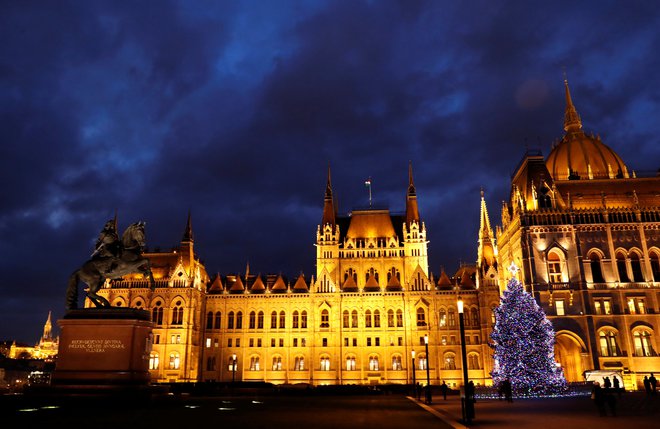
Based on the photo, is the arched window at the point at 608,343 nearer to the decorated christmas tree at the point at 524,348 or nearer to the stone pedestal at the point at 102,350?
the decorated christmas tree at the point at 524,348

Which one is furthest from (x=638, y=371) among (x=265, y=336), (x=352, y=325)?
(x=265, y=336)

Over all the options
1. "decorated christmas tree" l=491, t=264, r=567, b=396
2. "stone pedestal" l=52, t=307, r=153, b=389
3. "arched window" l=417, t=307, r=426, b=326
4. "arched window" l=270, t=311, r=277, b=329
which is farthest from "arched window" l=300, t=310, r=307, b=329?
"stone pedestal" l=52, t=307, r=153, b=389

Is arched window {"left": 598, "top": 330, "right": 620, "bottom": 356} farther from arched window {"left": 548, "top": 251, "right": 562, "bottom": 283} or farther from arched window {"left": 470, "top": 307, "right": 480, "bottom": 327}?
arched window {"left": 470, "top": 307, "right": 480, "bottom": 327}

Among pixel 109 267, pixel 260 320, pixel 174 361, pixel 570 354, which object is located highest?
pixel 260 320

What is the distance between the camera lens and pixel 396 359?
211 feet

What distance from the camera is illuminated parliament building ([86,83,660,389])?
2034 inches

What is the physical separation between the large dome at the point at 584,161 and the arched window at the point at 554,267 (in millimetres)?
12608

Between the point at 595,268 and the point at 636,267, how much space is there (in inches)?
172

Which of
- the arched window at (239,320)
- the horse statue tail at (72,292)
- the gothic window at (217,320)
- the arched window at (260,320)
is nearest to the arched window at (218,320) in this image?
the gothic window at (217,320)

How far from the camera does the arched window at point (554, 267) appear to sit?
175 ft

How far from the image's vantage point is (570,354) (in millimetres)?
52719

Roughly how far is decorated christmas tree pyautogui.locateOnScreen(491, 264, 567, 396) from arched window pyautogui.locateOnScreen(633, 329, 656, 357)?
17.0 m

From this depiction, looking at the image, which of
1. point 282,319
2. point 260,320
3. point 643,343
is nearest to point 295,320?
point 282,319

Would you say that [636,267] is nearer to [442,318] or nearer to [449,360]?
[442,318]
